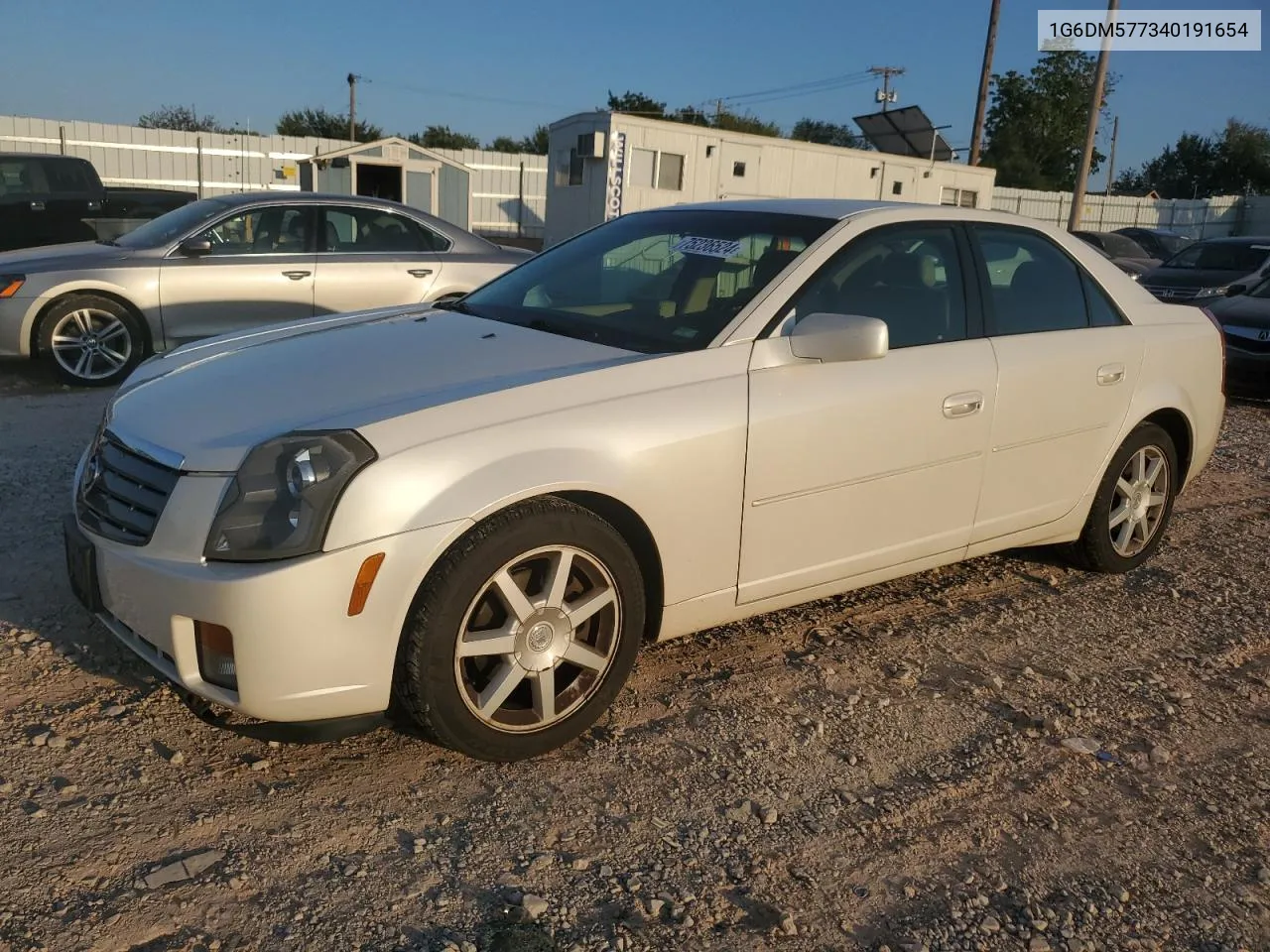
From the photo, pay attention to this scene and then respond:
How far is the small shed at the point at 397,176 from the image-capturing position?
25.6 m

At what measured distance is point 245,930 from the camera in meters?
2.28

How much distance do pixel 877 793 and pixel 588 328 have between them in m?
1.76

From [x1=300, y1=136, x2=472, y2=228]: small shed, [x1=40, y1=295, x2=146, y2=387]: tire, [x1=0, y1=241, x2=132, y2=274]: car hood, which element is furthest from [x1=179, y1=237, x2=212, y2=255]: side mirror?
[x1=300, y1=136, x2=472, y2=228]: small shed

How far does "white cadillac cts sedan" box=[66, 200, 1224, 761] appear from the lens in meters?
2.64

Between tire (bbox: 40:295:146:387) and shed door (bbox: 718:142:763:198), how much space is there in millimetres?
13907

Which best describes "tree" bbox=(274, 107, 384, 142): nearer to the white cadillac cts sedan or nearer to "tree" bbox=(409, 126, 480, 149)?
"tree" bbox=(409, 126, 480, 149)

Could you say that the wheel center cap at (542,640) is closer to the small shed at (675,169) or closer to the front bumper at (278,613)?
the front bumper at (278,613)

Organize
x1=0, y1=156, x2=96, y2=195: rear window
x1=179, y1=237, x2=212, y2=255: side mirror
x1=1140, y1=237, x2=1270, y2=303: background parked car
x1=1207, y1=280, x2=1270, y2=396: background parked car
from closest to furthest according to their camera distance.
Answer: x1=179, y1=237, x2=212, y2=255: side mirror → x1=1207, y1=280, x2=1270, y2=396: background parked car → x1=0, y1=156, x2=96, y2=195: rear window → x1=1140, y1=237, x2=1270, y2=303: background parked car

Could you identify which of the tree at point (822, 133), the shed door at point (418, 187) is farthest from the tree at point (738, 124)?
the shed door at point (418, 187)

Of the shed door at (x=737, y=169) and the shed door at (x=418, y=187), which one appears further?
the shed door at (x=418, y=187)

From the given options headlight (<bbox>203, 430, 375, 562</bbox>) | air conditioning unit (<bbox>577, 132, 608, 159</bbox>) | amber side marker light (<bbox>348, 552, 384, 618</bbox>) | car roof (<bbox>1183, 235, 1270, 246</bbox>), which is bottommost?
amber side marker light (<bbox>348, 552, 384, 618</bbox>)

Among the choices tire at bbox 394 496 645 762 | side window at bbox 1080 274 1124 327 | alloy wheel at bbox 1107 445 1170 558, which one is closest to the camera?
tire at bbox 394 496 645 762

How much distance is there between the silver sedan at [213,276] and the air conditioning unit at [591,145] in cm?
1060

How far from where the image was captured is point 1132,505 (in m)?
4.79
